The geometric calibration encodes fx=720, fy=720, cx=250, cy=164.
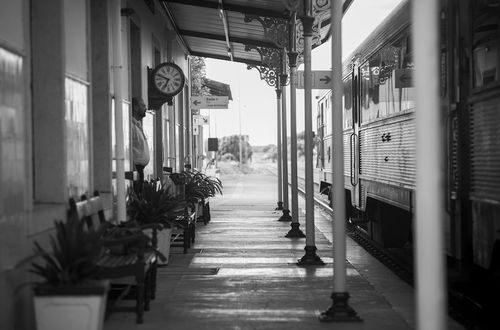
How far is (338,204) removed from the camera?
594 centimetres

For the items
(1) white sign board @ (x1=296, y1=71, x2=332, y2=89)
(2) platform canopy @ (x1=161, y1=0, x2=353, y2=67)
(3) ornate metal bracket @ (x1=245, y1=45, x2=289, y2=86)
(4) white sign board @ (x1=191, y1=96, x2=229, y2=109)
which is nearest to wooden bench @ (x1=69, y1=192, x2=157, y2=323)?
(1) white sign board @ (x1=296, y1=71, x2=332, y2=89)

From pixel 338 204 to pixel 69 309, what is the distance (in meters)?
2.43

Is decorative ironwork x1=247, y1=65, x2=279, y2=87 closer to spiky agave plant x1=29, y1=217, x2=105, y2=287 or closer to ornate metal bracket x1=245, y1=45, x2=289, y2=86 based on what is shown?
ornate metal bracket x1=245, y1=45, x2=289, y2=86

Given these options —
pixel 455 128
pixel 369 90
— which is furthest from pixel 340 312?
pixel 369 90

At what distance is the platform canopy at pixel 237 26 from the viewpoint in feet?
40.0

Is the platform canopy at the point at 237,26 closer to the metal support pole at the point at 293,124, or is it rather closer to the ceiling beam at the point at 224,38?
the ceiling beam at the point at 224,38

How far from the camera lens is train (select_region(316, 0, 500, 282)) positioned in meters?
5.57

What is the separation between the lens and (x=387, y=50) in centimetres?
926

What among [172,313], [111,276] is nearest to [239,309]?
[172,313]

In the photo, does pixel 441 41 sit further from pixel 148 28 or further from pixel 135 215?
pixel 148 28

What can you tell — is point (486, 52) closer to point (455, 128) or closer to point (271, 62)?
point (455, 128)

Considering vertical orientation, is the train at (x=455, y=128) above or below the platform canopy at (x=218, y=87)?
below

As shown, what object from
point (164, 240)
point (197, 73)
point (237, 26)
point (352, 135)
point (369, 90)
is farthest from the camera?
point (197, 73)

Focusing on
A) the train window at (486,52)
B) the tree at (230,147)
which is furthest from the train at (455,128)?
the tree at (230,147)
